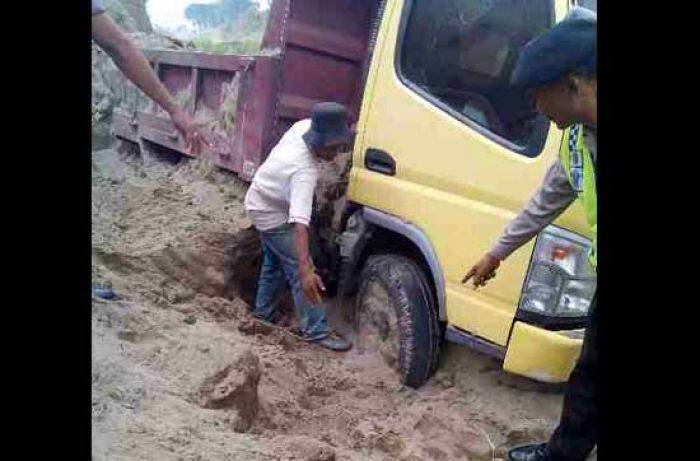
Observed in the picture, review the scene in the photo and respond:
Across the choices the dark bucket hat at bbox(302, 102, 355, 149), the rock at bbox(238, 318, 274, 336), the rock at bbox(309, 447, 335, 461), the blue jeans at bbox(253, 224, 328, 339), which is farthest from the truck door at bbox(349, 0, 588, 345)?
the rock at bbox(238, 318, 274, 336)

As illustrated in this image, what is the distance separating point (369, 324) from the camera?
3.53 m

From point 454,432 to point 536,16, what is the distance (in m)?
1.76

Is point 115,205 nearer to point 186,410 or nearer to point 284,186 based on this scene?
point 284,186

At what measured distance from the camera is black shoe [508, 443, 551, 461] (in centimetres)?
237

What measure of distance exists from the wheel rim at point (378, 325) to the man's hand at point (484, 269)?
0.78m

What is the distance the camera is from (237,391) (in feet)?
8.52

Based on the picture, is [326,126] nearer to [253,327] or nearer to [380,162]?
[380,162]

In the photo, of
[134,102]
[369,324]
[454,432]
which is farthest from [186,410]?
[134,102]

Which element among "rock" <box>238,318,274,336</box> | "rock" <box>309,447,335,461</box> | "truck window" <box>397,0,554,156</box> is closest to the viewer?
"rock" <box>309,447,335,461</box>

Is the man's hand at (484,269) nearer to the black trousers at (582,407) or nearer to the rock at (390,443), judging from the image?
the black trousers at (582,407)

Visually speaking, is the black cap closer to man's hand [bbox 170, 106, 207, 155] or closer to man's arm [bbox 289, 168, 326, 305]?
man's hand [bbox 170, 106, 207, 155]

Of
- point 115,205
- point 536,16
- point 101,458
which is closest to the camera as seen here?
point 101,458

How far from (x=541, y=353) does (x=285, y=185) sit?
1708mm
